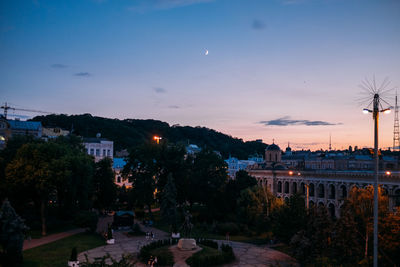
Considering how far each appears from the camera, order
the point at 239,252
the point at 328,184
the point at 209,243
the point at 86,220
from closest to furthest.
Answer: the point at 239,252, the point at 209,243, the point at 86,220, the point at 328,184

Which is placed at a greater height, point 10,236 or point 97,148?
point 97,148

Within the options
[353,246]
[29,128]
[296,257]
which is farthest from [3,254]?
[29,128]

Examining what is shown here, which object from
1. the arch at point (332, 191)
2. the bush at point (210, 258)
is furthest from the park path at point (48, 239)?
the arch at point (332, 191)

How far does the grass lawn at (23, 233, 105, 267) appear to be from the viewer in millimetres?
31250

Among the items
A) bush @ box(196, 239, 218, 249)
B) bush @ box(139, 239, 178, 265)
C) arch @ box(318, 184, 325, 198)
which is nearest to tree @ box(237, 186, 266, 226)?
bush @ box(196, 239, 218, 249)

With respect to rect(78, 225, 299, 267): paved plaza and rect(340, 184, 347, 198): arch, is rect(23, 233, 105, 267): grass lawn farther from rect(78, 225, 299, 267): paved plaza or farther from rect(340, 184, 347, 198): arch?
rect(340, 184, 347, 198): arch

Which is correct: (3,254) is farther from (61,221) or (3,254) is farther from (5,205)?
(61,221)

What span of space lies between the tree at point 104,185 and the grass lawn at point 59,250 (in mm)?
15123

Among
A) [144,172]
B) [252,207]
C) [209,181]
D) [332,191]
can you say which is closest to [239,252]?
[252,207]

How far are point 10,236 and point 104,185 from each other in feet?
99.2

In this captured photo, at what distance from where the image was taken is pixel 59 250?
117 ft

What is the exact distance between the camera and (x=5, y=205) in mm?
29469

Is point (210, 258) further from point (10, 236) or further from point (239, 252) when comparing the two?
point (10, 236)

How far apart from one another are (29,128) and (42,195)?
38.7 metres
